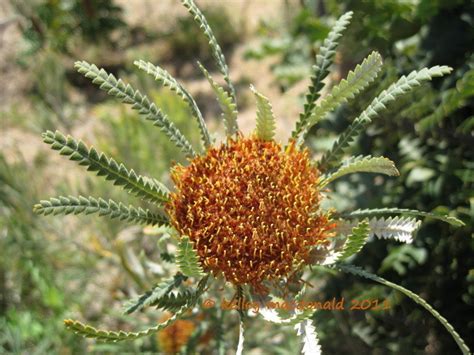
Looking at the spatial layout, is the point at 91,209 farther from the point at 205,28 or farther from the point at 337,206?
the point at 337,206

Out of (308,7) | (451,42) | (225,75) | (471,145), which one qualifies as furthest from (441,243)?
(308,7)

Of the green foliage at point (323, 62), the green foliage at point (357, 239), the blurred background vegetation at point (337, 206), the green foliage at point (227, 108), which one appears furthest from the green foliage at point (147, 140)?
the green foliage at point (357, 239)

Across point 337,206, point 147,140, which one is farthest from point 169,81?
point 147,140

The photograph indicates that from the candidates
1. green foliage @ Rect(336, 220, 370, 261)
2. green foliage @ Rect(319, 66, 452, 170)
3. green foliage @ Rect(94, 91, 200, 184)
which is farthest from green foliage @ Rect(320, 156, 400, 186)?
Answer: green foliage @ Rect(94, 91, 200, 184)

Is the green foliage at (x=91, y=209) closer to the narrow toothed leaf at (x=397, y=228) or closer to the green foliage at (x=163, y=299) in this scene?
the green foliage at (x=163, y=299)

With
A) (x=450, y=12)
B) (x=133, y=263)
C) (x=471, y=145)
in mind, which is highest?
(x=450, y=12)

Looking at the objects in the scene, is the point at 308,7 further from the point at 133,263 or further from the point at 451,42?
the point at 133,263
